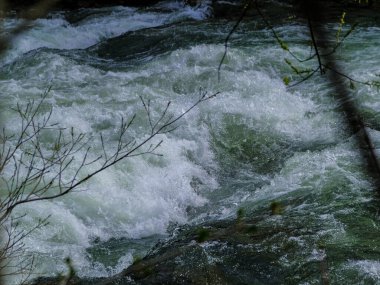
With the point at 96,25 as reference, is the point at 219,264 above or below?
above

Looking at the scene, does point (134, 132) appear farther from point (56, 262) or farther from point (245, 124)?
point (56, 262)

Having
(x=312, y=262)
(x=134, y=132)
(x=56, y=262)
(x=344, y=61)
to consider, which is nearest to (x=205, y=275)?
(x=312, y=262)

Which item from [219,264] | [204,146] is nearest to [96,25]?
[204,146]

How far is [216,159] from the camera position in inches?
217

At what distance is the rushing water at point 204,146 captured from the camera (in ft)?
12.9

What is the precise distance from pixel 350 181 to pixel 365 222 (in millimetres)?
695

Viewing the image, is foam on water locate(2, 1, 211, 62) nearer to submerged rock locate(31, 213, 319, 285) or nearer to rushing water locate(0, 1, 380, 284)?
rushing water locate(0, 1, 380, 284)

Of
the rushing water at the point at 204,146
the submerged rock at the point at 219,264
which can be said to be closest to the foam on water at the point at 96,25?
the rushing water at the point at 204,146

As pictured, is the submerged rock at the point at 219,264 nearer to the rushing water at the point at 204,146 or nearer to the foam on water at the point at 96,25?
the rushing water at the point at 204,146

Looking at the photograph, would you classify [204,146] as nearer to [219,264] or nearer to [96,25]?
[219,264]

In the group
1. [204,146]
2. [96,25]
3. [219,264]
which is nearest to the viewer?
[219,264]

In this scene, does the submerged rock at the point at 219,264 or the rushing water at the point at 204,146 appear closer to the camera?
the submerged rock at the point at 219,264

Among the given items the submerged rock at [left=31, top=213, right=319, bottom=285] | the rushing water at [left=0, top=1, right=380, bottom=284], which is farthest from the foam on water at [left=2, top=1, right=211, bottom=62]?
the submerged rock at [left=31, top=213, right=319, bottom=285]

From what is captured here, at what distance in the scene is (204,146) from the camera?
5695 millimetres
